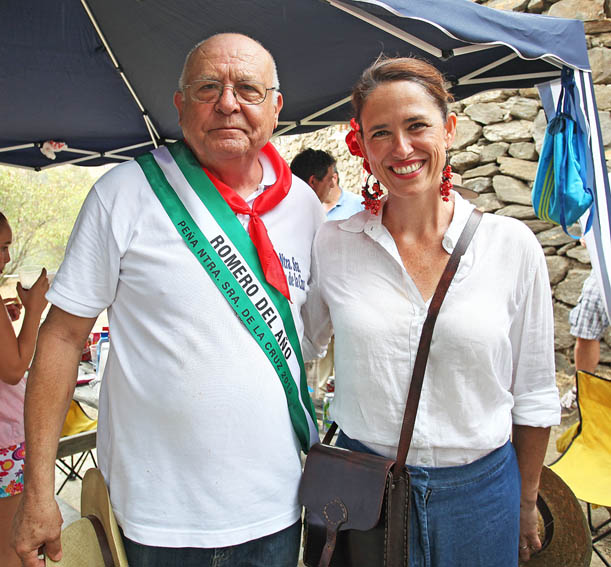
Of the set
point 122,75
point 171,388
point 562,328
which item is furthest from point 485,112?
point 171,388

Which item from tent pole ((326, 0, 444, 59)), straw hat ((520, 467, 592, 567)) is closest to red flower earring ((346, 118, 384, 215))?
tent pole ((326, 0, 444, 59))

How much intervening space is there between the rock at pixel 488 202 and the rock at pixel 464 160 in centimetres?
42

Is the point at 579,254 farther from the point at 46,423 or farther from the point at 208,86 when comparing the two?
the point at 46,423

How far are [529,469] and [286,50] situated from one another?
2117 millimetres

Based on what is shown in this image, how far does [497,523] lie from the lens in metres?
1.36

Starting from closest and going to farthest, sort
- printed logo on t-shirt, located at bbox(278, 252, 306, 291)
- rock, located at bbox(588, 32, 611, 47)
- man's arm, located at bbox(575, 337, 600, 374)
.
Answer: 1. printed logo on t-shirt, located at bbox(278, 252, 306, 291)
2. man's arm, located at bbox(575, 337, 600, 374)
3. rock, located at bbox(588, 32, 611, 47)

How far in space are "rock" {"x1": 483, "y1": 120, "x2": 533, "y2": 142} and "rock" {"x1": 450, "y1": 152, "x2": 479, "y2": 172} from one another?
0.84 feet

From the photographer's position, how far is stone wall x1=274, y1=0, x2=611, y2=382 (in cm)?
520

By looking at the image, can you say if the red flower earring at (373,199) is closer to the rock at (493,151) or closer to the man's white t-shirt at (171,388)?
the man's white t-shirt at (171,388)

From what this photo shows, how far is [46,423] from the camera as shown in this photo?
1.31 metres

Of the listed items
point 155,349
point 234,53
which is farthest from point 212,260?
point 234,53

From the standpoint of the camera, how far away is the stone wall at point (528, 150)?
5195 mm

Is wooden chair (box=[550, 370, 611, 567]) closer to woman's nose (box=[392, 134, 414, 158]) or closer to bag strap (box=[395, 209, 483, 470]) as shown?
bag strap (box=[395, 209, 483, 470])

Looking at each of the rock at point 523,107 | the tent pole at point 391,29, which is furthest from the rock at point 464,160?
the tent pole at point 391,29
